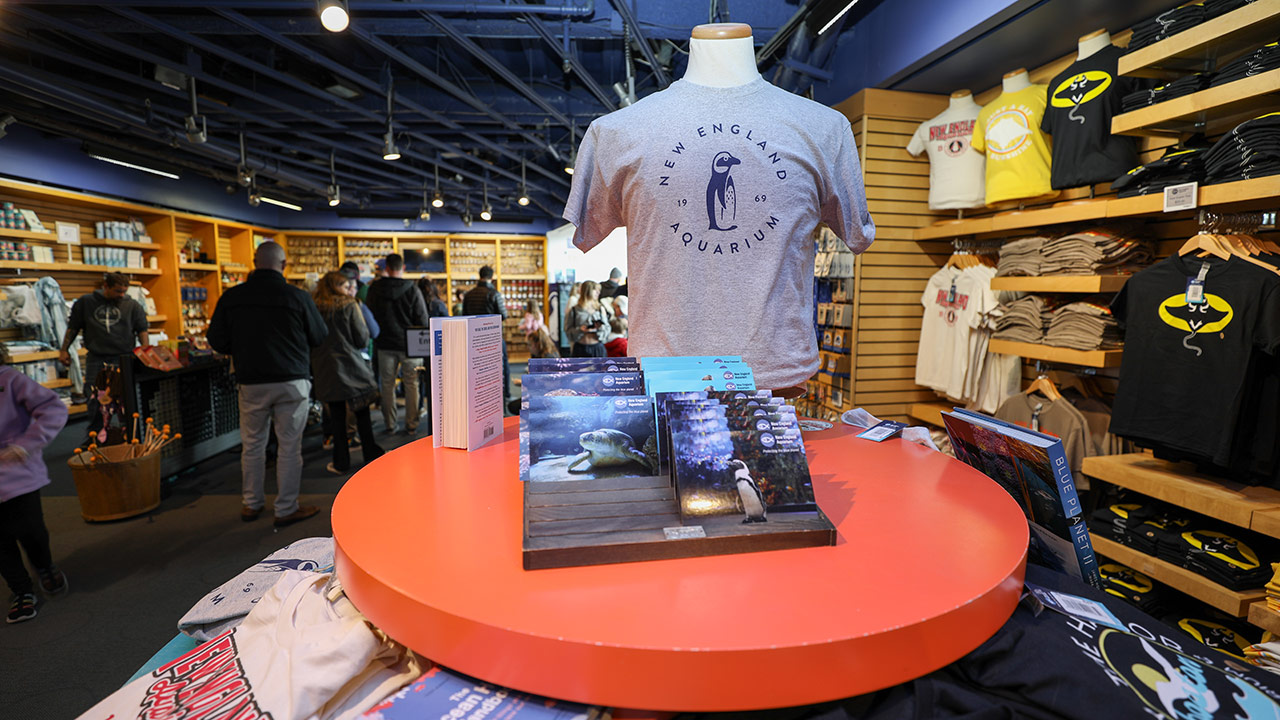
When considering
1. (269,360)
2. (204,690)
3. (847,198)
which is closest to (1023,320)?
(847,198)

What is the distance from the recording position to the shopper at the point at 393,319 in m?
5.91

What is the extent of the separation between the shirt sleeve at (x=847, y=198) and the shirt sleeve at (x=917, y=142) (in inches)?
129

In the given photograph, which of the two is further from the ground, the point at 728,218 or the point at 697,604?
the point at 728,218

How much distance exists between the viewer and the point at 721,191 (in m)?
1.43

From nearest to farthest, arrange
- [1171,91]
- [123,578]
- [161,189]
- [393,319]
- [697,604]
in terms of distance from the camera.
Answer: [697,604]
[1171,91]
[123,578]
[393,319]
[161,189]

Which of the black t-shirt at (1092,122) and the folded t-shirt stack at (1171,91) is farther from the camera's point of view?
the black t-shirt at (1092,122)

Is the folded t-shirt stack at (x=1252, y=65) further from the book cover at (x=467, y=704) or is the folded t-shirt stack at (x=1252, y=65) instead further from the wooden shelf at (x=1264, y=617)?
the book cover at (x=467, y=704)

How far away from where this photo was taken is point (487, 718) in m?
0.70

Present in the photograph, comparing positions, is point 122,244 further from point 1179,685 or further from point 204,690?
point 1179,685

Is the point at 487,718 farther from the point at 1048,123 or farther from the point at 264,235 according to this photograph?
the point at 264,235

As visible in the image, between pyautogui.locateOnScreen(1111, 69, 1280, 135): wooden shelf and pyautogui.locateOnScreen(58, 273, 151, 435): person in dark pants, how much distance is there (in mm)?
7295

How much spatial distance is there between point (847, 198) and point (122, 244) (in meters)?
10.5

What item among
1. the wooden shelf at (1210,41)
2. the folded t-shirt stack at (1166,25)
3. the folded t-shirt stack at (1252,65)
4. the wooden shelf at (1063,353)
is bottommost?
the wooden shelf at (1063,353)

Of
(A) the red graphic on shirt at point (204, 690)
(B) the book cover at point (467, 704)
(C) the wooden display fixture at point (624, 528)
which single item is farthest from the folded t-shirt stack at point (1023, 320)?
(A) the red graphic on shirt at point (204, 690)
